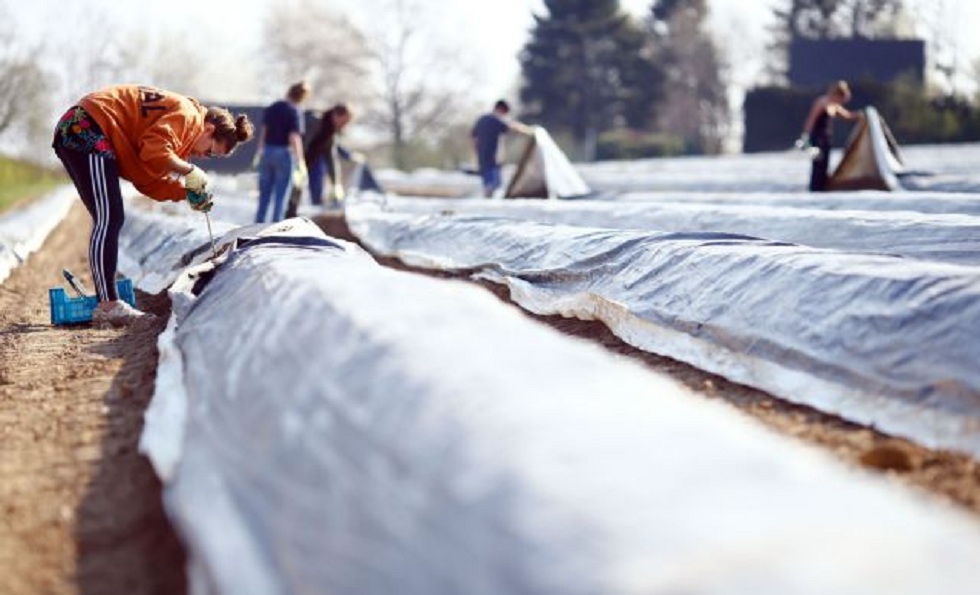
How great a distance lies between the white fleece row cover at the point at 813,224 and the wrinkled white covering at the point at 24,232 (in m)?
3.65

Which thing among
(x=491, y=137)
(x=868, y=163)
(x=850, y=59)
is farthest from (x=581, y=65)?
(x=868, y=163)

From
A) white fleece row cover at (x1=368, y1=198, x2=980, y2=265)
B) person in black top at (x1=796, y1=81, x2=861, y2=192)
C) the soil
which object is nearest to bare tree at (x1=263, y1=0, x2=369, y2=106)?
person in black top at (x1=796, y1=81, x2=861, y2=192)

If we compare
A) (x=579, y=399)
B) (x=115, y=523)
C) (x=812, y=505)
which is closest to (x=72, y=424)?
(x=115, y=523)

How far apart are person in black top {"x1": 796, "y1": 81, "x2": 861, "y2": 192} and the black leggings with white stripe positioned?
274 inches

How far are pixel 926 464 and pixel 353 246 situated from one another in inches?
111

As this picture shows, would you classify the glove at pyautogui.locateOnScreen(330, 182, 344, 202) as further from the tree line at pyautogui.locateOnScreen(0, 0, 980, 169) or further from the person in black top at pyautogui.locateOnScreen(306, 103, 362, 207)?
the tree line at pyautogui.locateOnScreen(0, 0, 980, 169)

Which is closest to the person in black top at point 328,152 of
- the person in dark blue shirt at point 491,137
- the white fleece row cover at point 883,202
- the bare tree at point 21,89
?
the person in dark blue shirt at point 491,137

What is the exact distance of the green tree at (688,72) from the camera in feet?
142

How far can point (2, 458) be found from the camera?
3309 millimetres

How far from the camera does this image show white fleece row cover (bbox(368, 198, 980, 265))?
17.9 feet

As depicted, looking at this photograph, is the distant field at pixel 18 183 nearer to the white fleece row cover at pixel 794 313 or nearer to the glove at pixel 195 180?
the glove at pixel 195 180

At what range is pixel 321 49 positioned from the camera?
143ft

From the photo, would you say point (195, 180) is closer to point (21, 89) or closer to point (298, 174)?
point (298, 174)

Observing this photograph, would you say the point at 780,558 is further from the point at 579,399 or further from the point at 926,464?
the point at 926,464
